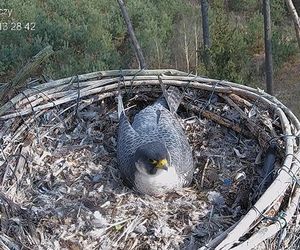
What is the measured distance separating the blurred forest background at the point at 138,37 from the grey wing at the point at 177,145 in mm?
3260

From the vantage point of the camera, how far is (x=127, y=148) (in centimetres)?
345

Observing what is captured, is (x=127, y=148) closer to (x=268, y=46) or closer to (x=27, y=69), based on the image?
(x=27, y=69)

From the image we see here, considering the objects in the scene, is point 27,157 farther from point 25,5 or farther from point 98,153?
point 25,5

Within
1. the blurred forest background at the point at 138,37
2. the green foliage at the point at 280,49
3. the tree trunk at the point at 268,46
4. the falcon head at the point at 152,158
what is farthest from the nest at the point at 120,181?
the green foliage at the point at 280,49

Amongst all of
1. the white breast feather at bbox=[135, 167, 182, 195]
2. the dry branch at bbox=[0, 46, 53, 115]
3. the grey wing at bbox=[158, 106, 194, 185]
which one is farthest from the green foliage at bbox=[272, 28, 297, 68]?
the dry branch at bbox=[0, 46, 53, 115]

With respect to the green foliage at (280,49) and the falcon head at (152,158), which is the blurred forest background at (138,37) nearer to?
the green foliage at (280,49)

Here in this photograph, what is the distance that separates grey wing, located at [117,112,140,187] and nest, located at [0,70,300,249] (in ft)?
0.30

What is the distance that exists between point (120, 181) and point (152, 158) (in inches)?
15.1

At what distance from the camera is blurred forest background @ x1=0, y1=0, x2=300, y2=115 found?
7766 mm

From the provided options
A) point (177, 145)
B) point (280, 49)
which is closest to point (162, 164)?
point (177, 145)

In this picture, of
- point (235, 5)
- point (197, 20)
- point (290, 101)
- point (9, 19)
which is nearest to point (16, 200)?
point (290, 101)

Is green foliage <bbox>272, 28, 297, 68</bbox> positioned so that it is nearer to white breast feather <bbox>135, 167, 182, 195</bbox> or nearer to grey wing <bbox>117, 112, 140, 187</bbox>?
grey wing <bbox>117, 112, 140, 187</bbox>

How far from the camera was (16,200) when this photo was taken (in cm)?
321

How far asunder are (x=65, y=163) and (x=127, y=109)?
0.67 metres
